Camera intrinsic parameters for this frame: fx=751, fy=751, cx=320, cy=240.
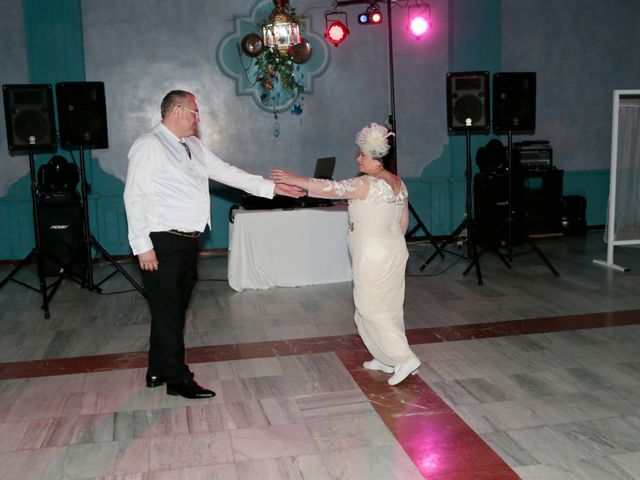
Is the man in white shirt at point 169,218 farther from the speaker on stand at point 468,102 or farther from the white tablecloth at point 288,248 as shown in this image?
the speaker on stand at point 468,102

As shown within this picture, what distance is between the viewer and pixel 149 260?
3941 mm

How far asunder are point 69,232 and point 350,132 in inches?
141

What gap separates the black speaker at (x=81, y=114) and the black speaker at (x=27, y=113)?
0.17 metres

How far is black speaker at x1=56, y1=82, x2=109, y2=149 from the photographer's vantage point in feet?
21.7

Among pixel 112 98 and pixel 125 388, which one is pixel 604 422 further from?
pixel 112 98

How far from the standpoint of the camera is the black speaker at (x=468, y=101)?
24.3 feet

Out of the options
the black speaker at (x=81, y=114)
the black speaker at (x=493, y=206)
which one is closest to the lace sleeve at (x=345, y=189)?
the black speaker at (x=81, y=114)

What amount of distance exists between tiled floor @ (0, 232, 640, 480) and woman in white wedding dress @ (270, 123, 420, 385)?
0.85 ft

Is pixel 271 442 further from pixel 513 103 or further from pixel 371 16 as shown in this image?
pixel 371 16

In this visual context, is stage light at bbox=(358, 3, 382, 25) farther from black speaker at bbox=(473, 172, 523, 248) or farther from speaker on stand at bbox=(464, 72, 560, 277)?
black speaker at bbox=(473, 172, 523, 248)

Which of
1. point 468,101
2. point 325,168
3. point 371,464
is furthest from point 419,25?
point 371,464

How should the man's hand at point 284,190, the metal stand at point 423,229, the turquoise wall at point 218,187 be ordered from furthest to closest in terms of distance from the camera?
the turquoise wall at point 218,187, the metal stand at point 423,229, the man's hand at point 284,190

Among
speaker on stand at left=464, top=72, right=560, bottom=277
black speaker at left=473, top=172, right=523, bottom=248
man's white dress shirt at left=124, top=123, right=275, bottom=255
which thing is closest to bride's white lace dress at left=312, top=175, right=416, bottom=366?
man's white dress shirt at left=124, top=123, right=275, bottom=255

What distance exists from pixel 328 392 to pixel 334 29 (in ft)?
18.7
